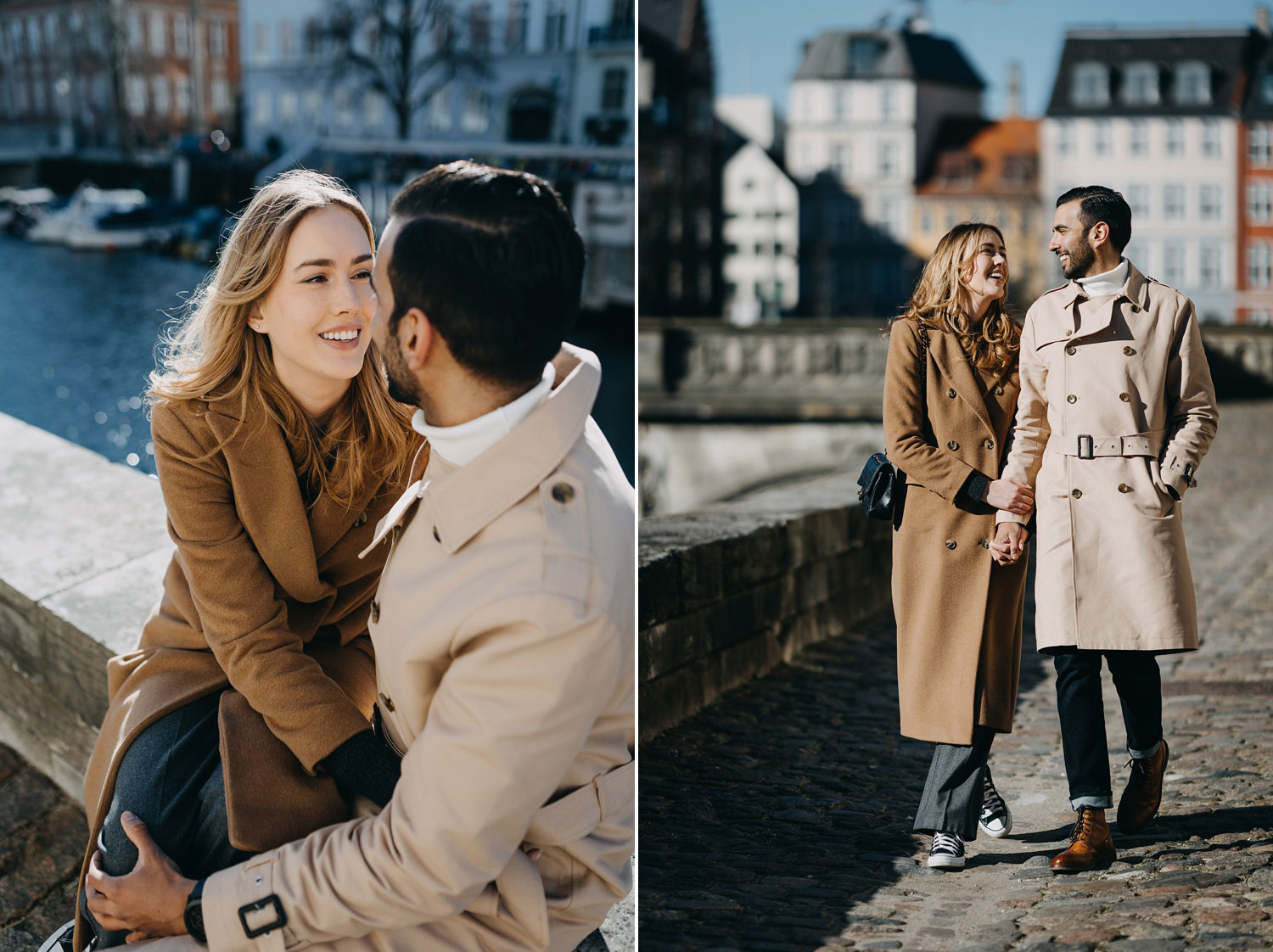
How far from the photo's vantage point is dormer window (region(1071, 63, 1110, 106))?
20.2 ft

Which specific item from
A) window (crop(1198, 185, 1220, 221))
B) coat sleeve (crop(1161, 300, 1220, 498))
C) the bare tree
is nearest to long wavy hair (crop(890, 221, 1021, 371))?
coat sleeve (crop(1161, 300, 1220, 498))

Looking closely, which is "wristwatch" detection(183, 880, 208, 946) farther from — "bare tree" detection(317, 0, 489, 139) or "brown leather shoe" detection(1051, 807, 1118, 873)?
"bare tree" detection(317, 0, 489, 139)

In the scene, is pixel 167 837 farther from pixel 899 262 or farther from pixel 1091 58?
pixel 899 262

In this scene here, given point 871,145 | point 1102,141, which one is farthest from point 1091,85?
point 871,145

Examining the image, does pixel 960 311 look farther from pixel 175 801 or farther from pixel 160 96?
pixel 160 96

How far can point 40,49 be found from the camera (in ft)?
39.8

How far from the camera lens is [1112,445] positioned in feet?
8.68

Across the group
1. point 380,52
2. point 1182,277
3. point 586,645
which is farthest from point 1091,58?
point 380,52

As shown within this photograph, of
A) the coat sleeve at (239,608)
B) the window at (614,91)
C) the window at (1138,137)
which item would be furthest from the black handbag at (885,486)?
the window at (614,91)

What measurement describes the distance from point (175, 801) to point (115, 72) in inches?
383

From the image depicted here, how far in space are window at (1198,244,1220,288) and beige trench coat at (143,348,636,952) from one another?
251cm

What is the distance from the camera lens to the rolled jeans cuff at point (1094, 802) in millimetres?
2779

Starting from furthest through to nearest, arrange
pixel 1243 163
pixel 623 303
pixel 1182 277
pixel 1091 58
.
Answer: pixel 623 303 < pixel 1091 58 < pixel 1243 163 < pixel 1182 277

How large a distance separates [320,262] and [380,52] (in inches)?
592
